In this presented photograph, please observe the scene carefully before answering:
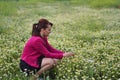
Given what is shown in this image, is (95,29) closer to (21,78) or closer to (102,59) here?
(102,59)

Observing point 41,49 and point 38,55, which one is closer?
point 41,49

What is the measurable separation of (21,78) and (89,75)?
1463mm

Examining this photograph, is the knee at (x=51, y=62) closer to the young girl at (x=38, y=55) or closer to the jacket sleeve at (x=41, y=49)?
the young girl at (x=38, y=55)

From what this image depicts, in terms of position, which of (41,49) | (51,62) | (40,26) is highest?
(40,26)

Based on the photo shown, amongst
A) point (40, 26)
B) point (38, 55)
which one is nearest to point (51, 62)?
point (38, 55)

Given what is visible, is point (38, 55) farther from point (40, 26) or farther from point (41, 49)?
point (40, 26)

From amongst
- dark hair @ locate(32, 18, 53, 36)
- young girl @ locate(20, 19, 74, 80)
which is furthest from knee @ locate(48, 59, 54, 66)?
dark hair @ locate(32, 18, 53, 36)

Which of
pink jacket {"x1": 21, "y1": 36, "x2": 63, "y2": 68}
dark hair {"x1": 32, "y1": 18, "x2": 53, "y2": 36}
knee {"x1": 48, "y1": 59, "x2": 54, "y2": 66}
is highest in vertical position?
dark hair {"x1": 32, "y1": 18, "x2": 53, "y2": 36}

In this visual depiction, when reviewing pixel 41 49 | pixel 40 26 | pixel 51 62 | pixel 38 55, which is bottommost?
pixel 51 62

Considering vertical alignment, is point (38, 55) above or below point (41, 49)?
below

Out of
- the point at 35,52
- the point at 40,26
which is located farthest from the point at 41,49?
the point at 40,26

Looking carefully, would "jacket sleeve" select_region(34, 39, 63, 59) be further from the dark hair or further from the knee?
the dark hair

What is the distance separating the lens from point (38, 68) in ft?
26.4

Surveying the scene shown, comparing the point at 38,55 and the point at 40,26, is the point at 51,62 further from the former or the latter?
the point at 40,26
